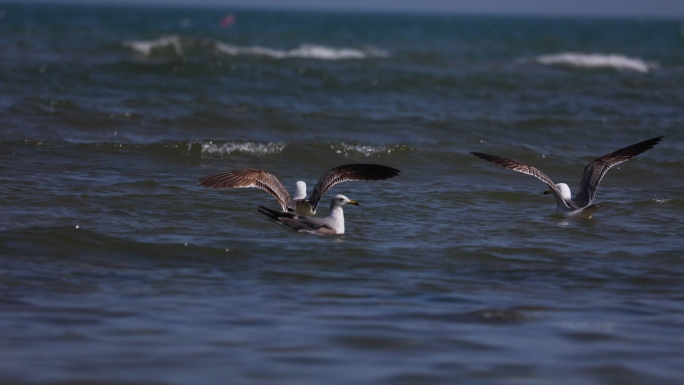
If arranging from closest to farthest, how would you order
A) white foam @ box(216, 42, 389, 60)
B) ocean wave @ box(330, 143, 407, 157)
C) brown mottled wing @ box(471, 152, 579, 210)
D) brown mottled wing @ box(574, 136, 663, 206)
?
brown mottled wing @ box(471, 152, 579, 210) < brown mottled wing @ box(574, 136, 663, 206) < ocean wave @ box(330, 143, 407, 157) < white foam @ box(216, 42, 389, 60)

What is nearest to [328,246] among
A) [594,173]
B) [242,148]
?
[594,173]

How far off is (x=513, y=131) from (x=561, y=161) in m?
2.66

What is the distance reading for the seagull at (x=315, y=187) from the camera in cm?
955

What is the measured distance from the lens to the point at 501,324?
19.8 ft

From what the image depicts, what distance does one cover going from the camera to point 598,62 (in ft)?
105

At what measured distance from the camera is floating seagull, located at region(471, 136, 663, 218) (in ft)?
32.3

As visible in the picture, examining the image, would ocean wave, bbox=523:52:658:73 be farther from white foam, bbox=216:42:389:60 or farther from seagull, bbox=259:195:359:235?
seagull, bbox=259:195:359:235

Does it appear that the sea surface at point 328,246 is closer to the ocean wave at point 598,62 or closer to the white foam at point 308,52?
the white foam at point 308,52

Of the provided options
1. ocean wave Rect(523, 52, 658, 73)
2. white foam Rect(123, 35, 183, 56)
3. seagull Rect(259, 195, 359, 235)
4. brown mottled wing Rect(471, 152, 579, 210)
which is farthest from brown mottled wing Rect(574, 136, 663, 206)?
ocean wave Rect(523, 52, 658, 73)

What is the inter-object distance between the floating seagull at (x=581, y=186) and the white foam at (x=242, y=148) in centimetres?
406

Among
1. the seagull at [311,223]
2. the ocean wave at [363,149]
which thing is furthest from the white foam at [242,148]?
the seagull at [311,223]

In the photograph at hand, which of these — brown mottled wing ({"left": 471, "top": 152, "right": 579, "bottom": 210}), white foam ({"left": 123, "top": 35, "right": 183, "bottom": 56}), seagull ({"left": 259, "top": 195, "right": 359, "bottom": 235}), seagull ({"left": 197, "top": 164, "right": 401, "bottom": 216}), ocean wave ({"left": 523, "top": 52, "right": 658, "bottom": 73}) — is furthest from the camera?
ocean wave ({"left": 523, "top": 52, "right": 658, "bottom": 73})

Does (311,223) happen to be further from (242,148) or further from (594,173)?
(242,148)

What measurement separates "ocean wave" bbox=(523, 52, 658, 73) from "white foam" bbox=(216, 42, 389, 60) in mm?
5273
